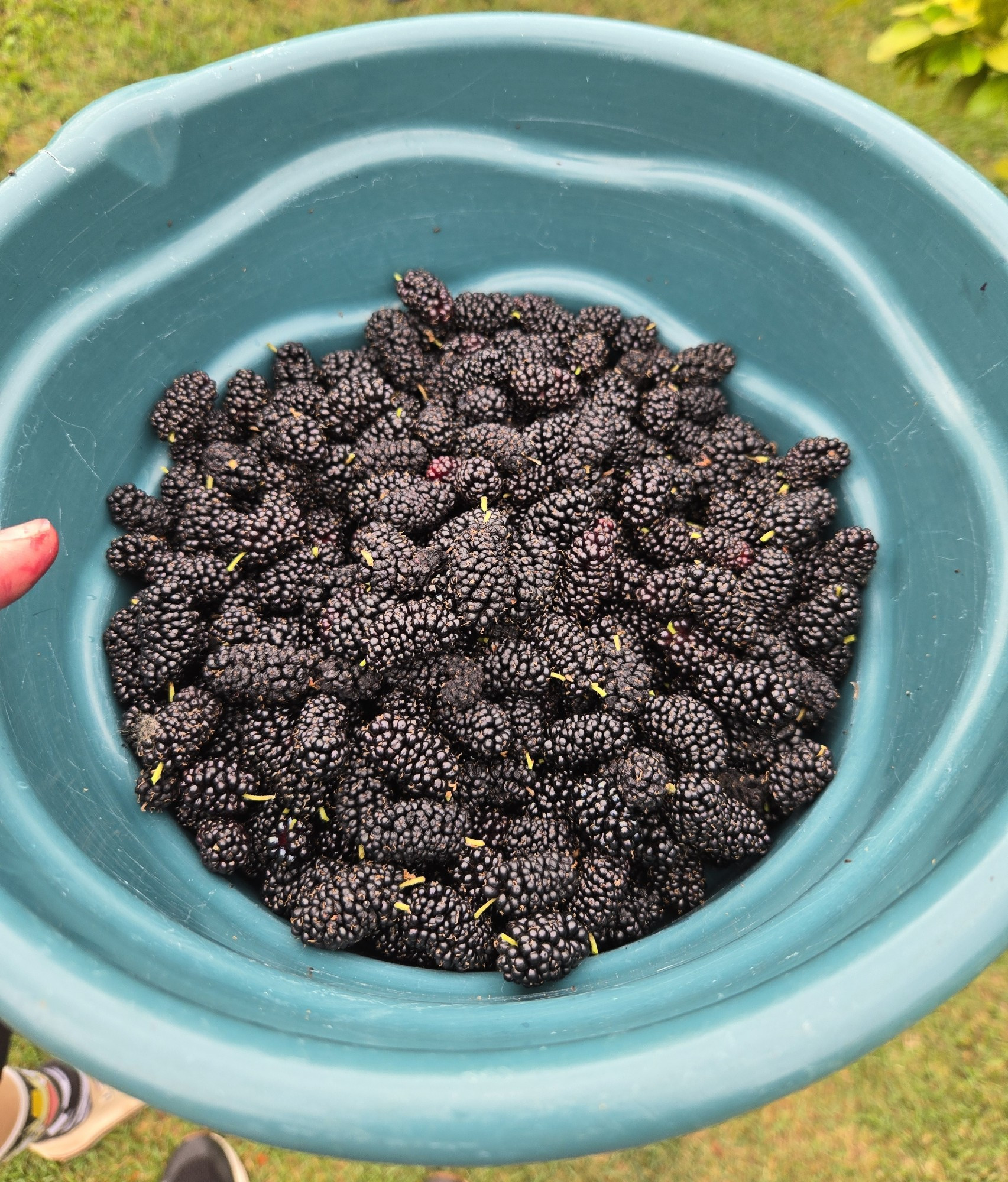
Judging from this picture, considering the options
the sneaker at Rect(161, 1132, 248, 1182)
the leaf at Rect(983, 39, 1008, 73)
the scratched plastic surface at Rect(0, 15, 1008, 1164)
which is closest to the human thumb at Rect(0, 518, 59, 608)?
the scratched plastic surface at Rect(0, 15, 1008, 1164)

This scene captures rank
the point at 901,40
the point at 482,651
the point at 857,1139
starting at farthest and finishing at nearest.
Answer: the point at 857,1139, the point at 901,40, the point at 482,651

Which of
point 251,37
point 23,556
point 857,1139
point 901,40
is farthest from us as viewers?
point 251,37

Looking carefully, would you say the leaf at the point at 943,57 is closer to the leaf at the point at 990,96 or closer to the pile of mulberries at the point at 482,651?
the leaf at the point at 990,96

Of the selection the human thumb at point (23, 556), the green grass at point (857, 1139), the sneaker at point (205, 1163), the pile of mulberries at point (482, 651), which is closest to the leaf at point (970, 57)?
the pile of mulberries at point (482, 651)

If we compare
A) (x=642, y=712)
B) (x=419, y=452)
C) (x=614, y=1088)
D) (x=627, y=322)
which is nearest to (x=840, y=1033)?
(x=614, y=1088)

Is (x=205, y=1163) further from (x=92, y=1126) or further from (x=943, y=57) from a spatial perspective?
(x=943, y=57)

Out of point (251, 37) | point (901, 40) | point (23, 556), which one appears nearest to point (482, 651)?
point (23, 556)
